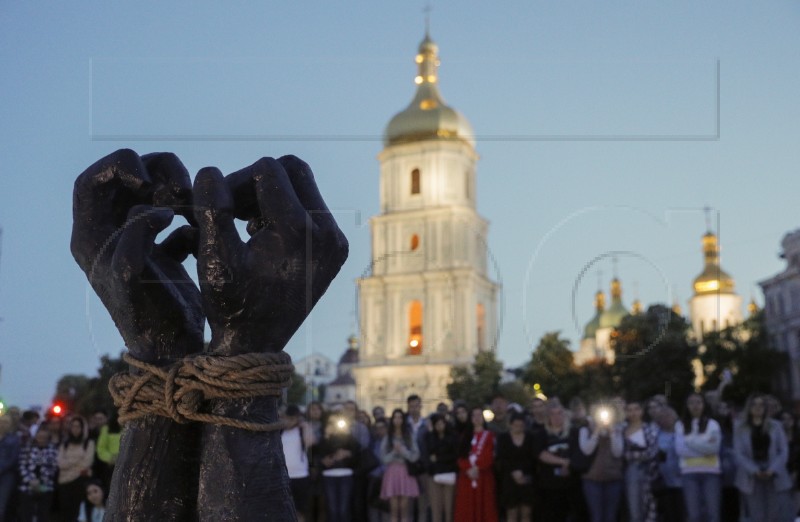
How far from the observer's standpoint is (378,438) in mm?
13172

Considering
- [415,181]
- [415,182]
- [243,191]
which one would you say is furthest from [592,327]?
[243,191]

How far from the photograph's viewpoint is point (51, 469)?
11.7 m

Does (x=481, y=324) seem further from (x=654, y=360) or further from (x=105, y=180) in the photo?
(x=105, y=180)

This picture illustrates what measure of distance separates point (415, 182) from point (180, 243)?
6741 cm

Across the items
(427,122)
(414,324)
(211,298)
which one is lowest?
(211,298)

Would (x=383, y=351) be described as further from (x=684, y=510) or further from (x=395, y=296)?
(x=684, y=510)

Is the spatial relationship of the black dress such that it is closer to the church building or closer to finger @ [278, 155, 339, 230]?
finger @ [278, 155, 339, 230]

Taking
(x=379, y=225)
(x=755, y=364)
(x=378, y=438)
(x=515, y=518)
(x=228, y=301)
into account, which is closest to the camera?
(x=228, y=301)

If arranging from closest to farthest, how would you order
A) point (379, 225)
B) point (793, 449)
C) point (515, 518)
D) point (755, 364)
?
point (515, 518)
point (793, 449)
point (755, 364)
point (379, 225)

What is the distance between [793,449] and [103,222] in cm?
1108

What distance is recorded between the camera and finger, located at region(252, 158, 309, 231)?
8.09ft

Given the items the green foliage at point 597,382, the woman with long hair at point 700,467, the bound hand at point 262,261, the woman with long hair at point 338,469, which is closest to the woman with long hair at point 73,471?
the woman with long hair at point 338,469

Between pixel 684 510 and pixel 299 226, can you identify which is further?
pixel 684 510

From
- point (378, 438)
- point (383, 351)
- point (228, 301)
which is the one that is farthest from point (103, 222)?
point (383, 351)
